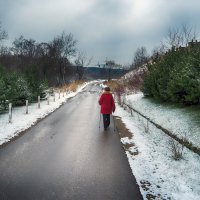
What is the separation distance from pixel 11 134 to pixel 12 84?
1203 cm

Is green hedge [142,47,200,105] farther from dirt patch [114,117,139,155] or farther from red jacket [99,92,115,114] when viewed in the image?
red jacket [99,92,115,114]

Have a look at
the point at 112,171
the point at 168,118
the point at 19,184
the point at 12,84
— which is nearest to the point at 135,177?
the point at 112,171

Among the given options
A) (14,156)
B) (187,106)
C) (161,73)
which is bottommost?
(14,156)

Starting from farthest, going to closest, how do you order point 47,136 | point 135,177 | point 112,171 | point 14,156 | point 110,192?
point 47,136 < point 14,156 < point 112,171 < point 135,177 < point 110,192

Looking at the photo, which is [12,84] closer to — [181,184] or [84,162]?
[84,162]

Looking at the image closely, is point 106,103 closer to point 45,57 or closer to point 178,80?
point 178,80

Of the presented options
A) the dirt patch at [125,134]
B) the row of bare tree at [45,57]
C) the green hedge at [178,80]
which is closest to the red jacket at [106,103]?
the dirt patch at [125,134]

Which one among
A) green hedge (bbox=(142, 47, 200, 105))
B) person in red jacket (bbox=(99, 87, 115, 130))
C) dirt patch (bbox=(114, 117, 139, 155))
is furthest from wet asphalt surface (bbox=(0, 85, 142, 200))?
green hedge (bbox=(142, 47, 200, 105))

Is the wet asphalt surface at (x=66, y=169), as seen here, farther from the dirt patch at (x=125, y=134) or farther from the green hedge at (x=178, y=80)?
the green hedge at (x=178, y=80)

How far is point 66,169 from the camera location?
792 centimetres

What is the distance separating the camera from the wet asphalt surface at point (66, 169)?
6.24m

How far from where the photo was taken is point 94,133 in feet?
44.4

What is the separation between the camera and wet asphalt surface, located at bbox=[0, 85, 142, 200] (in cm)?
624

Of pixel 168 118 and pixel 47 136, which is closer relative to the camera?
pixel 47 136
